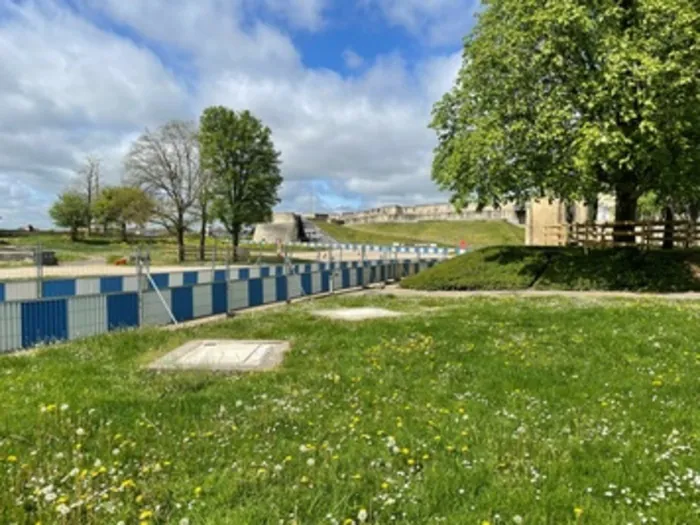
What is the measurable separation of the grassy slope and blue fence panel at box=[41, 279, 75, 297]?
242 feet

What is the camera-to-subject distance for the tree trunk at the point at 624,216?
23703mm

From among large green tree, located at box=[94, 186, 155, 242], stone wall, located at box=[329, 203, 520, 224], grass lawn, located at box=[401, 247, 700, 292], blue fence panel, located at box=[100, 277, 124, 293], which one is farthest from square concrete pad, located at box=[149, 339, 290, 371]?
stone wall, located at box=[329, 203, 520, 224]

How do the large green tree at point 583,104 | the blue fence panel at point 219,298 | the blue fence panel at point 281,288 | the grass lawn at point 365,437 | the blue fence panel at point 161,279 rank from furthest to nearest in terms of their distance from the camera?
the large green tree at point 583,104 < the blue fence panel at point 281,288 < the blue fence panel at point 219,298 < the blue fence panel at point 161,279 < the grass lawn at point 365,437

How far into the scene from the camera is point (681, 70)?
18906 millimetres

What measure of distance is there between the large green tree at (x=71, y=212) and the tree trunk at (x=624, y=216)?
2608 inches

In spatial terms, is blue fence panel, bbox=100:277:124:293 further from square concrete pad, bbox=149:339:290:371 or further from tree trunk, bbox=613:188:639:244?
tree trunk, bbox=613:188:639:244

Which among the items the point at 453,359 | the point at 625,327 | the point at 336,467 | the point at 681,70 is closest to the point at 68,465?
the point at 336,467

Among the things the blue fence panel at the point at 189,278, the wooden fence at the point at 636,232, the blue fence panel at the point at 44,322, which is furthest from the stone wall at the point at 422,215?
the blue fence panel at the point at 44,322

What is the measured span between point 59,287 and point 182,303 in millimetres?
2559

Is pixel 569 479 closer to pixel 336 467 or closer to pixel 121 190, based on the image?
pixel 336 467

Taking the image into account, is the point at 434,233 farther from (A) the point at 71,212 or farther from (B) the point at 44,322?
(B) the point at 44,322

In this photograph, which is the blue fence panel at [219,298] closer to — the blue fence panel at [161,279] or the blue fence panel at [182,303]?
the blue fence panel at [182,303]

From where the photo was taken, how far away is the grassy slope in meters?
88.4

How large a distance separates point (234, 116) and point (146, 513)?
1919 inches
